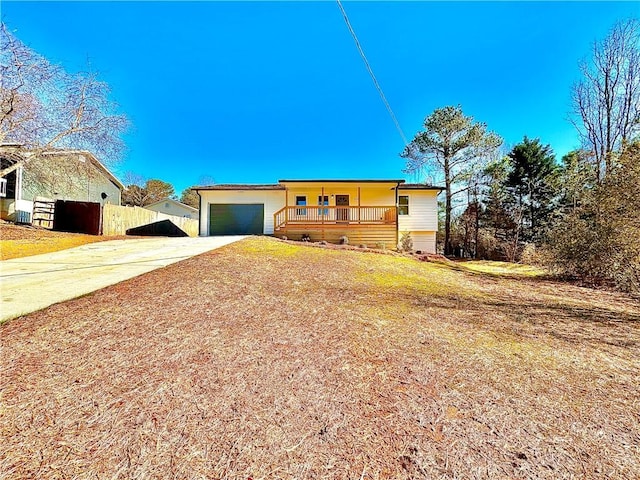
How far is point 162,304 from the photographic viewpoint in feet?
12.0

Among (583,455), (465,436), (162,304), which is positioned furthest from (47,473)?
(583,455)

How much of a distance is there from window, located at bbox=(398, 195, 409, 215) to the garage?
8.00 metres

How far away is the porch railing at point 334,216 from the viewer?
14.5 meters

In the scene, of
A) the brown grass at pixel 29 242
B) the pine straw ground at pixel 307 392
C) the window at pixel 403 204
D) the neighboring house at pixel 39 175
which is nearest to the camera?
the pine straw ground at pixel 307 392

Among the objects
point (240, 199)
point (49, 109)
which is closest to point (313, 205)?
point (240, 199)

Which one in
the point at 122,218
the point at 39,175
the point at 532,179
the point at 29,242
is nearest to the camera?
the point at 29,242

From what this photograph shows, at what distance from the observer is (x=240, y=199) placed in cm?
1662

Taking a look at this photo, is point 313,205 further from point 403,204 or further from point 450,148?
point 450,148

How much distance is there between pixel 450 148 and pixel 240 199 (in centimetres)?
1370

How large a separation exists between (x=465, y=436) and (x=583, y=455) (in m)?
0.59

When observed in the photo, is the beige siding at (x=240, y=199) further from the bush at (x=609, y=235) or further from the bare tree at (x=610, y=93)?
the bare tree at (x=610, y=93)

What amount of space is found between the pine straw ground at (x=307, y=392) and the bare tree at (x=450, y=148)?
55.6 feet

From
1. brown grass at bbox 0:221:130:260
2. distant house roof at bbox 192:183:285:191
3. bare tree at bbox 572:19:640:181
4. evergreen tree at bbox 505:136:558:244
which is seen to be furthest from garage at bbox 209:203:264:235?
evergreen tree at bbox 505:136:558:244

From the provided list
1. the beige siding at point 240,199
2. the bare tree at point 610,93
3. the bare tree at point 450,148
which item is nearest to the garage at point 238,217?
the beige siding at point 240,199
